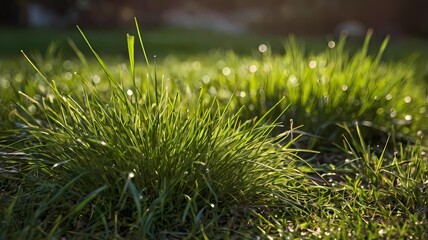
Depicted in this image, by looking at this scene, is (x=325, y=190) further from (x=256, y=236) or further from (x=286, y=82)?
(x=286, y=82)

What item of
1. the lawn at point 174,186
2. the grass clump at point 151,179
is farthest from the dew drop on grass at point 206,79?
the grass clump at point 151,179

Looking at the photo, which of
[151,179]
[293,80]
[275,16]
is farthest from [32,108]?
[275,16]

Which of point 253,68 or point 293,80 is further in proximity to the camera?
point 253,68

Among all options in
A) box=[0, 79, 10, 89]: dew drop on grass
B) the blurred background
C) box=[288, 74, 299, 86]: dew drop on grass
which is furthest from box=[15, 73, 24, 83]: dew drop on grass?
the blurred background

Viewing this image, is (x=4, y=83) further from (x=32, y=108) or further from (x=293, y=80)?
(x=293, y=80)

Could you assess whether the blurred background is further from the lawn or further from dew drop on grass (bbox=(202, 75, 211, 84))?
the lawn

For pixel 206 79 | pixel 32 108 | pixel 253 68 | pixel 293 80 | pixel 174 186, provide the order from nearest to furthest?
1. pixel 174 186
2. pixel 32 108
3. pixel 293 80
4. pixel 253 68
5. pixel 206 79

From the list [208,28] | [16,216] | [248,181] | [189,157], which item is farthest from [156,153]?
[208,28]

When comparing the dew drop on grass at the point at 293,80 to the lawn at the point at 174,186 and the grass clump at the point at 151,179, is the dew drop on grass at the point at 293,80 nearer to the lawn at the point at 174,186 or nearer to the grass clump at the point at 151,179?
the lawn at the point at 174,186
